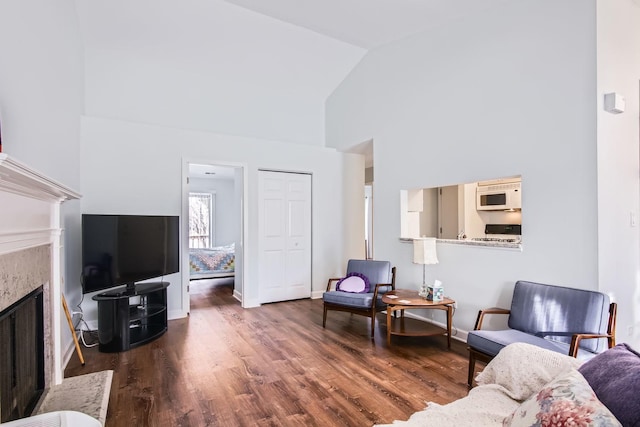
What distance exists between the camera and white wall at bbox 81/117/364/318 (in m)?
4.16

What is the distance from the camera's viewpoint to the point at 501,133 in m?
3.32

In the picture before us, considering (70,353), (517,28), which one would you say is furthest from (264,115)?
(70,353)

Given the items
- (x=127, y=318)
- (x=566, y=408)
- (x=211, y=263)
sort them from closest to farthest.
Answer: (x=566, y=408), (x=127, y=318), (x=211, y=263)

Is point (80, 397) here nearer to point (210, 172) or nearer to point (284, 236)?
point (284, 236)

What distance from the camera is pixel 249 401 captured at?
8.09 ft

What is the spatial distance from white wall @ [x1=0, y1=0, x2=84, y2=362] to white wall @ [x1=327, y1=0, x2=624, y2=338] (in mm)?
3706

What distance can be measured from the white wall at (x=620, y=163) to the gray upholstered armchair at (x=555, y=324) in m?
0.31

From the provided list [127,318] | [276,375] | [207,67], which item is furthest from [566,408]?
[207,67]

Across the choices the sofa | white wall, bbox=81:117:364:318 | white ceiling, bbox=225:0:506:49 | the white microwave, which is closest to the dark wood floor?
the sofa

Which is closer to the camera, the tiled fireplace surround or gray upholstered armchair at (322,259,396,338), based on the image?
the tiled fireplace surround

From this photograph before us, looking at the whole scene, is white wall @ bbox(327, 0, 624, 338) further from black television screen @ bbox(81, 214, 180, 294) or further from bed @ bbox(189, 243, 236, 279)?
bed @ bbox(189, 243, 236, 279)

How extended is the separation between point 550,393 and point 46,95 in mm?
3491

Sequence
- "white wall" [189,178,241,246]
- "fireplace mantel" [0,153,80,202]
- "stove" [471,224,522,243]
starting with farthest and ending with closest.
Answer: "white wall" [189,178,241,246] < "stove" [471,224,522,243] < "fireplace mantel" [0,153,80,202]

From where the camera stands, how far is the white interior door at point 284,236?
530cm
